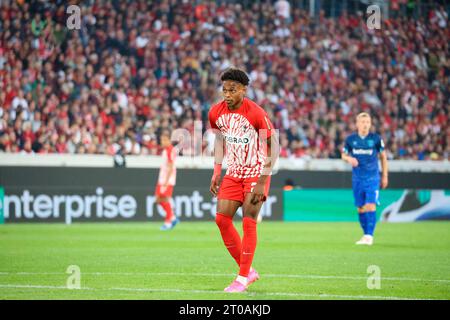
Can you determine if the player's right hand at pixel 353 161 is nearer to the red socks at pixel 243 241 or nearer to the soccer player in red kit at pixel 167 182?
the soccer player in red kit at pixel 167 182

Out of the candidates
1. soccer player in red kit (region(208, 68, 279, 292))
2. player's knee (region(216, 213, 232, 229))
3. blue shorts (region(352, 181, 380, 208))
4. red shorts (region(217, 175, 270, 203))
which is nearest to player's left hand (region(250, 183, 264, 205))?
soccer player in red kit (region(208, 68, 279, 292))

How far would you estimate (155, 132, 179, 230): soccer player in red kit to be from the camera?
882 inches

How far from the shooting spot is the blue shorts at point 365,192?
59.3 ft

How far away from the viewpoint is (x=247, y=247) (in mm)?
10172

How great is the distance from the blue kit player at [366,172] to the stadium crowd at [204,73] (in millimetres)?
9132

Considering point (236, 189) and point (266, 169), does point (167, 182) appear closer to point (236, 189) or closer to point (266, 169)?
point (236, 189)

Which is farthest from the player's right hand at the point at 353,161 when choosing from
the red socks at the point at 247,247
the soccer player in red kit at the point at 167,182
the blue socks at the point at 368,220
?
the red socks at the point at 247,247

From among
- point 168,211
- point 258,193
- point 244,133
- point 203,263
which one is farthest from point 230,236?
point 168,211

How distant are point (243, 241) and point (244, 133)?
1.18 m

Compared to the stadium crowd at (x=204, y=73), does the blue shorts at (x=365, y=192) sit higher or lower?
lower

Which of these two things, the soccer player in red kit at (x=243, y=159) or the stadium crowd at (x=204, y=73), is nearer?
the soccer player in red kit at (x=243, y=159)

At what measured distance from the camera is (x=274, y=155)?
10312mm

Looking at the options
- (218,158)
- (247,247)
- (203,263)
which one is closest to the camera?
(247,247)
